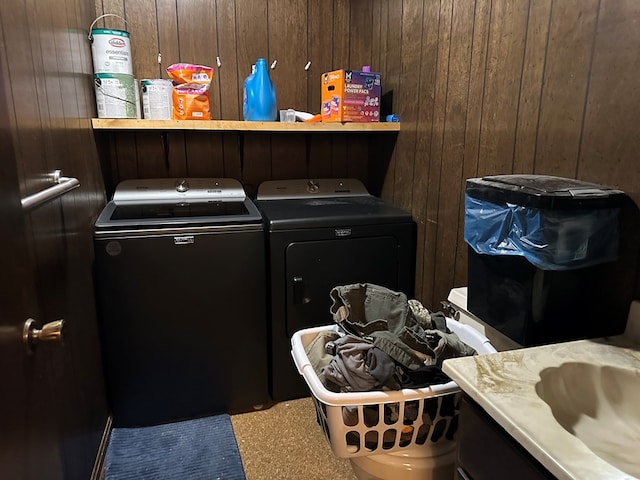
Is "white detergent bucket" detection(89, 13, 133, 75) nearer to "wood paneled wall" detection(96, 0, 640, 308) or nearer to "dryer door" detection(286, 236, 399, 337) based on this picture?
"wood paneled wall" detection(96, 0, 640, 308)

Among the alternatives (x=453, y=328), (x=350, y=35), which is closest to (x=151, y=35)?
(x=350, y=35)

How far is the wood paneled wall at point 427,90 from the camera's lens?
1.18 metres

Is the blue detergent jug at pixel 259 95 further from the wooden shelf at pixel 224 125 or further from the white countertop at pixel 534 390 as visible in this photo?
the white countertop at pixel 534 390

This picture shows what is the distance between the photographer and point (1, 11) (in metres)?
0.97

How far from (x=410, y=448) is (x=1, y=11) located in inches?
58.2

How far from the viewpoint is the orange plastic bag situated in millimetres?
2125

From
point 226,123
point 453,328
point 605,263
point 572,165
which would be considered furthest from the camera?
point 226,123

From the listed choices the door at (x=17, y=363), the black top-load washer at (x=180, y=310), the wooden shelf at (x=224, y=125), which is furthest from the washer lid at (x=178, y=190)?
the door at (x=17, y=363)

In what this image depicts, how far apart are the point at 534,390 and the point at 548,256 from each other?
336 mm

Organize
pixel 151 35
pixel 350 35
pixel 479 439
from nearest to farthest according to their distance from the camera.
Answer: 1. pixel 479 439
2. pixel 151 35
3. pixel 350 35

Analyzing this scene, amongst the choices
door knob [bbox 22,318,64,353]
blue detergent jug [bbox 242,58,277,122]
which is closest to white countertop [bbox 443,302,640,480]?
door knob [bbox 22,318,64,353]

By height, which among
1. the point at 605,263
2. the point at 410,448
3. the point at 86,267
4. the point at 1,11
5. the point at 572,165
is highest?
the point at 1,11

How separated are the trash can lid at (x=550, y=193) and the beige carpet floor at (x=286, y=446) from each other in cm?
125

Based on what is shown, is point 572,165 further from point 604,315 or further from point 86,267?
point 86,267
